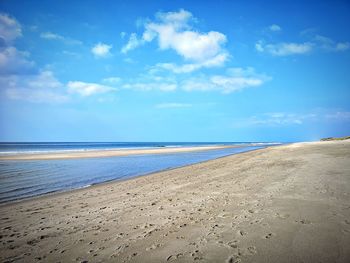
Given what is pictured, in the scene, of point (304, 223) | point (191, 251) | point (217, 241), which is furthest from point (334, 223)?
point (191, 251)

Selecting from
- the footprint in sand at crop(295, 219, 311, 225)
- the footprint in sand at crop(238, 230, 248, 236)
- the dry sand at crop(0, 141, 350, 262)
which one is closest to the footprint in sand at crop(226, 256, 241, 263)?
the dry sand at crop(0, 141, 350, 262)

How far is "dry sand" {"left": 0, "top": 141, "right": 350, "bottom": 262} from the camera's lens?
168 inches

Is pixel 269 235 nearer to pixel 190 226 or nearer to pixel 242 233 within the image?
pixel 242 233

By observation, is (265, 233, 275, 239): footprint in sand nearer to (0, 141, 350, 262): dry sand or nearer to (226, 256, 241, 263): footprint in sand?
(0, 141, 350, 262): dry sand

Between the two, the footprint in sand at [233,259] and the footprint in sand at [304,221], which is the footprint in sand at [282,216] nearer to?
the footprint in sand at [304,221]

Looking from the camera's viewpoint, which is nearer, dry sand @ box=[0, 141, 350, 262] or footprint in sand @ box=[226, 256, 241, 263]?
footprint in sand @ box=[226, 256, 241, 263]

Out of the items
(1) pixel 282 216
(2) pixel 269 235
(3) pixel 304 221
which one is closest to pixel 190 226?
(2) pixel 269 235

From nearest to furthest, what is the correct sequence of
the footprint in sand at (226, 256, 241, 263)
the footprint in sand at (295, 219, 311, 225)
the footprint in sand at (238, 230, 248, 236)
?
the footprint in sand at (226, 256, 241, 263) → the footprint in sand at (238, 230, 248, 236) → the footprint in sand at (295, 219, 311, 225)

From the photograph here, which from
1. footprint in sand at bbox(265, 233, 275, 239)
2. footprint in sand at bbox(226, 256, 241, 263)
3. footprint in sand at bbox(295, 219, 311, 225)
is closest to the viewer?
footprint in sand at bbox(226, 256, 241, 263)

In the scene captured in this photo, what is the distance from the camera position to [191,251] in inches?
172

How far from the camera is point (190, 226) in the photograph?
5.65m

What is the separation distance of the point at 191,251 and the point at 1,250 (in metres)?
4.44

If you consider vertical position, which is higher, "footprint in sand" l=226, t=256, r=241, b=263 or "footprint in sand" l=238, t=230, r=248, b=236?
"footprint in sand" l=238, t=230, r=248, b=236

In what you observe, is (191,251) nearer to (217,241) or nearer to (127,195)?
(217,241)
